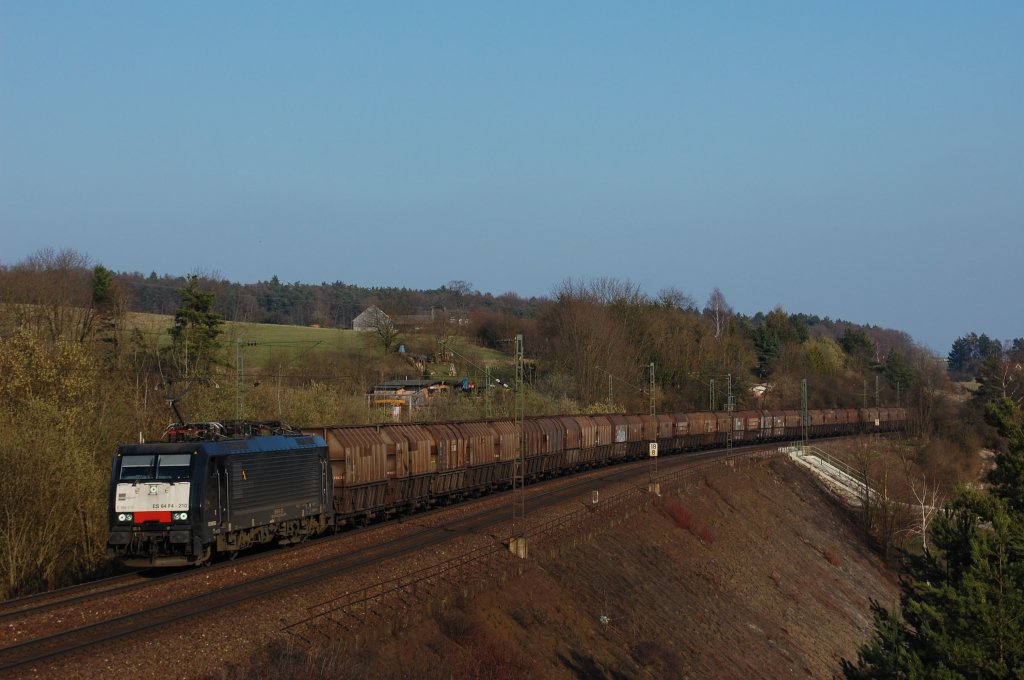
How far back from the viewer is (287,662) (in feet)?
58.0

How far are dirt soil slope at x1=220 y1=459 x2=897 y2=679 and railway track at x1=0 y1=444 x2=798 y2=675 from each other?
303 centimetres

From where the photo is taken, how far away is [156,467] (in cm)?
2355

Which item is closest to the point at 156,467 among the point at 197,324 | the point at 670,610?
the point at 670,610

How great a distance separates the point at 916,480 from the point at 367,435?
64.5 metres

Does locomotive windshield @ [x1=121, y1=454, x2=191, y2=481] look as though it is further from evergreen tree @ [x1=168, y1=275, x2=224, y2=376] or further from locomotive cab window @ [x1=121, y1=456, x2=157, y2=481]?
evergreen tree @ [x1=168, y1=275, x2=224, y2=376]

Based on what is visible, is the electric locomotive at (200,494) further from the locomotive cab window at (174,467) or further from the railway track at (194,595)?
the railway track at (194,595)

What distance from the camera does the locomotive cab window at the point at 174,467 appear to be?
23391mm

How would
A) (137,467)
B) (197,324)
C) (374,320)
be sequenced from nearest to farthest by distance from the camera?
(137,467) < (197,324) < (374,320)

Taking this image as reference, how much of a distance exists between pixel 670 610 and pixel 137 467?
19.5 meters

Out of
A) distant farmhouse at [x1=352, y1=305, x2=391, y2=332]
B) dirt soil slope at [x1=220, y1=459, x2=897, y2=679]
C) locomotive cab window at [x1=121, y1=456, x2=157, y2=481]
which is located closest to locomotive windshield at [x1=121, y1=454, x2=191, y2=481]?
locomotive cab window at [x1=121, y1=456, x2=157, y2=481]

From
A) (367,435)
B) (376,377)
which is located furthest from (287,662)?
(376,377)

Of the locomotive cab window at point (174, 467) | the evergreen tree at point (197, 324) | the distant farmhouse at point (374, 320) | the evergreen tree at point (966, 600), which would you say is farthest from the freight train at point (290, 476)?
the distant farmhouse at point (374, 320)

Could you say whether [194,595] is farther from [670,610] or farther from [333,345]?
[333,345]

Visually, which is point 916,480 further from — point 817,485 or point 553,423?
point 553,423
